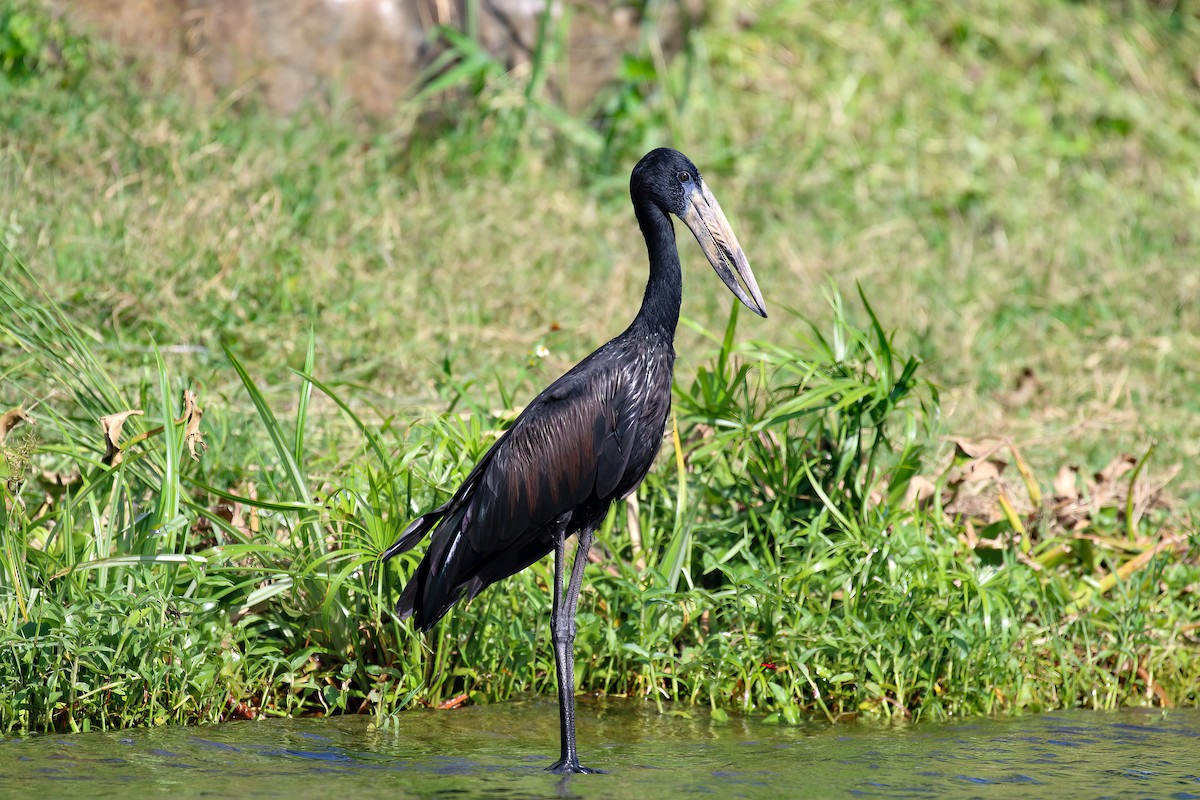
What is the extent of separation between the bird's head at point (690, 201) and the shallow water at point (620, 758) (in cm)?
154

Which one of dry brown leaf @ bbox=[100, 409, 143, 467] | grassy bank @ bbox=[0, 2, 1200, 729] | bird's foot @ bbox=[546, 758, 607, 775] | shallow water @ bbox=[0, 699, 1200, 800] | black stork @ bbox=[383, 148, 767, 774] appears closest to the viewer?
shallow water @ bbox=[0, 699, 1200, 800]

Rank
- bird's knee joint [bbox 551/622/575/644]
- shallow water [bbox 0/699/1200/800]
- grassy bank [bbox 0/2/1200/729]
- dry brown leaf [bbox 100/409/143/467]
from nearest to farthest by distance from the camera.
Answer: shallow water [bbox 0/699/1200/800]
bird's knee joint [bbox 551/622/575/644]
dry brown leaf [bbox 100/409/143/467]
grassy bank [bbox 0/2/1200/729]

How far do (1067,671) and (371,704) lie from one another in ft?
8.51

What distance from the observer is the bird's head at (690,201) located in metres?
4.72

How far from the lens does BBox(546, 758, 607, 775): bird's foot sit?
4.04 meters

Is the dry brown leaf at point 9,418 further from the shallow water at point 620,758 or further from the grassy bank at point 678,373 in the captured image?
the shallow water at point 620,758

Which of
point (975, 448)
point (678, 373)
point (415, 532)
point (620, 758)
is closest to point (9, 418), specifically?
point (415, 532)

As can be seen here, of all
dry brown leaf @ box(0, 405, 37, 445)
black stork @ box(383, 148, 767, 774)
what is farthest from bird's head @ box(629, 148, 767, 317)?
dry brown leaf @ box(0, 405, 37, 445)

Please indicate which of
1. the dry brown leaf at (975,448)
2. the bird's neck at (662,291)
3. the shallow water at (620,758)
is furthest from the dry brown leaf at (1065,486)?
the bird's neck at (662,291)

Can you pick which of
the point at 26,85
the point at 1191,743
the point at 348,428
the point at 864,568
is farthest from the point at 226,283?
the point at 1191,743

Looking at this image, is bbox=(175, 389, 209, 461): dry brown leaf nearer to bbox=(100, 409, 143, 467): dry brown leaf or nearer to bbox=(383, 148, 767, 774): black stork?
bbox=(100, 409, 143, 467): dry brown leaf

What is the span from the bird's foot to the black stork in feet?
0.30

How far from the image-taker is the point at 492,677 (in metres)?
4.93

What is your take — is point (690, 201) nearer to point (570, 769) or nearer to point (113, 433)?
point (570, 769)
